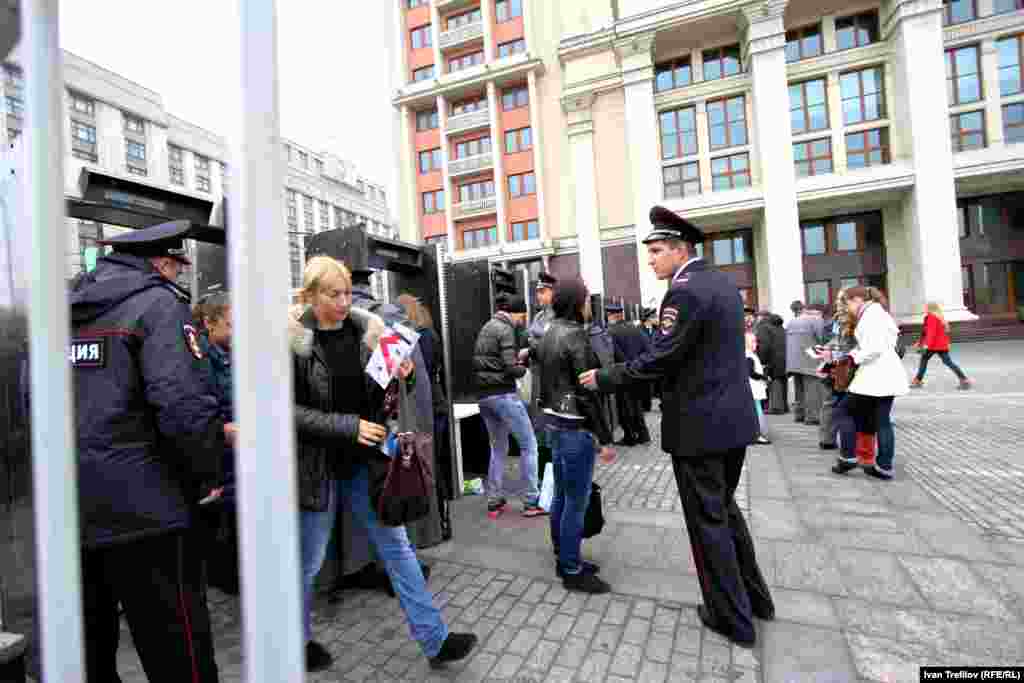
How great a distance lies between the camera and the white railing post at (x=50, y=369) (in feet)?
2.88

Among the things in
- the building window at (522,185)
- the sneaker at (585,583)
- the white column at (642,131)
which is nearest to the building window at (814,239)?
the white column at (642,131)

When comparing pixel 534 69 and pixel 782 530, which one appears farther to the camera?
pixel 534 69

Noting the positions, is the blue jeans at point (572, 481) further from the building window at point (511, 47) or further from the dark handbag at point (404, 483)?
the building window at point (511, 47)

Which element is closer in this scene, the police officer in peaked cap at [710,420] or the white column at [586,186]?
the police officer in peaked cap at [710,420]

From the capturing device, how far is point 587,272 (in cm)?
2706

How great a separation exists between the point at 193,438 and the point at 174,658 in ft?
2.43

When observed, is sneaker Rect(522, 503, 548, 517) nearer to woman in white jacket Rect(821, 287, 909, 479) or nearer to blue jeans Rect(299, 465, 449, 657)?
blue jeans Rect(299, 465, 449, 657)

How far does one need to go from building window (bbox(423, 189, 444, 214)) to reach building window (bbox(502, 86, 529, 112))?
6934 millimetres

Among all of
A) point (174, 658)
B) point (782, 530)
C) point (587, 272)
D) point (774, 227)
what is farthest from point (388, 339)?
point (587, 272)

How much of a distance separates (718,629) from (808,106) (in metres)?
28.9

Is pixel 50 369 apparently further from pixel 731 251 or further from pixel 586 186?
pixel 731 251

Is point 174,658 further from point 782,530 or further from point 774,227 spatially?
point 774,227

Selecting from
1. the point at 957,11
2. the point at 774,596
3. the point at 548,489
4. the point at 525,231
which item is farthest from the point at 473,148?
the point at 774,596

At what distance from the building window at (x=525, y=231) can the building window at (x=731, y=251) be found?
10.5 m
